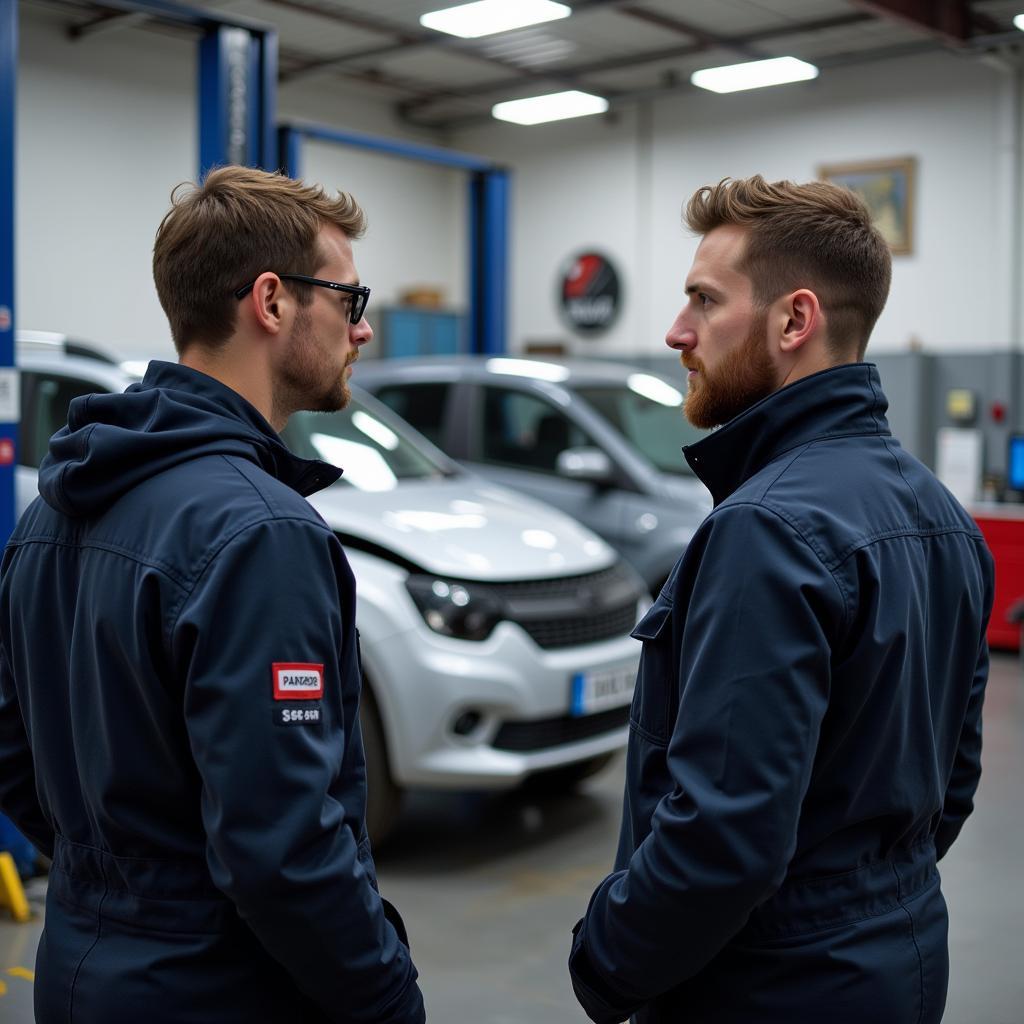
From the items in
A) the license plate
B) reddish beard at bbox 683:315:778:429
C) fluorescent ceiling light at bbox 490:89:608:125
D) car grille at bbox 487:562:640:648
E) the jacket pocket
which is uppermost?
fluorescent ceiling light at bbox 490:89:608:125

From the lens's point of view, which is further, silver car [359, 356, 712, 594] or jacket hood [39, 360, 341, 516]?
silver car [359, 356, 712, 594]

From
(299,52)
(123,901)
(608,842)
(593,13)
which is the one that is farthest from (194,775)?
(299,52)

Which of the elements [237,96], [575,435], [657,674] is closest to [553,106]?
[575,435]

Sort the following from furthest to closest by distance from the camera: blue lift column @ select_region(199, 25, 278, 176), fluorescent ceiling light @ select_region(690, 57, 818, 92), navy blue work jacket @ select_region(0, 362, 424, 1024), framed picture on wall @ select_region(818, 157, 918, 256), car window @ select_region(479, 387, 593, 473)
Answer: framed picture on wall @ select_region(818, 157, 918, 256) → fluorescent ceiling light @ select_region(690, 57, 818, 92) → car window @ select_region(479, 387, 593, 473) → blue lift column @ select_region(199, 25, 278, 176) → navy blue work jacket @ select_region(0, 362, 424, 1024)

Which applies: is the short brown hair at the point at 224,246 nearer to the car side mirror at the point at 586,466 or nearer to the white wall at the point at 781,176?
the car side mirror at the point at 586,466

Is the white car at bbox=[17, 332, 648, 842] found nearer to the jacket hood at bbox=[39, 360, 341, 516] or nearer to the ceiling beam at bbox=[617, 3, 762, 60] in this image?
the jacket hood at bbox=[39, 360, 341, 516]

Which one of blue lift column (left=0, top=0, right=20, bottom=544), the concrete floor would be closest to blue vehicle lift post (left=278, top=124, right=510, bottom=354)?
the concrete floor

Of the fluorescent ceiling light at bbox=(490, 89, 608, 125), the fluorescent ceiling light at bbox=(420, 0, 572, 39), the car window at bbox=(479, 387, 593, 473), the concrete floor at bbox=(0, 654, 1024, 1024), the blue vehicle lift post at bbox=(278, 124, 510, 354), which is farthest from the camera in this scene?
the fluorescent ceiling light at bbox=(490, 89, 608, 125)

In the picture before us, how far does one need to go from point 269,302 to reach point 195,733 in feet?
1.88

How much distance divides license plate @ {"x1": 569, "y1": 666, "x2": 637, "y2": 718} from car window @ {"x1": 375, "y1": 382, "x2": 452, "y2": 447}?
8.79 ft

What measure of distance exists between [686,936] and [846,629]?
1.29 ft

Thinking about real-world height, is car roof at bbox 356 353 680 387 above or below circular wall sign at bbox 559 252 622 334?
below

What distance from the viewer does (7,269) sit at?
12.4ft

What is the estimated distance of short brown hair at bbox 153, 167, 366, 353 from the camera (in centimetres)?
159
